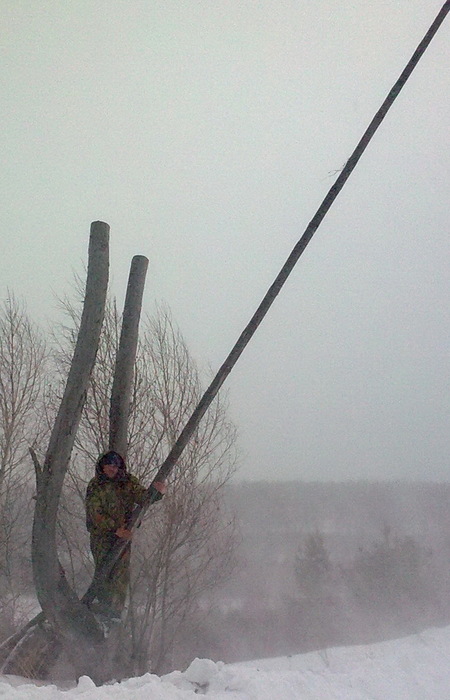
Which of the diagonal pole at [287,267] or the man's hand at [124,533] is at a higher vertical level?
the diagonal pole at [287,267]

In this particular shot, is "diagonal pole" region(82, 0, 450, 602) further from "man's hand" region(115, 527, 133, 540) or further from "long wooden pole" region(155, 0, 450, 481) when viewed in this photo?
"man's hand" region(115, 527, 133, 540)

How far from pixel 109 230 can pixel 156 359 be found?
6.87 meters

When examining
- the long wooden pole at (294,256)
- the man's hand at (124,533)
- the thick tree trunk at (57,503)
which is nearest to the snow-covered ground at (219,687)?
the thick tree trunk at (57,503)

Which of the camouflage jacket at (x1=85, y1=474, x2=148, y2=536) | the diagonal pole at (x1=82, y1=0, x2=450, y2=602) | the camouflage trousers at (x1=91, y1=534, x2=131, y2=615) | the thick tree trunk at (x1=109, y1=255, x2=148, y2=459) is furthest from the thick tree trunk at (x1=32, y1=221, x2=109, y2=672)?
the diagonal pole at (x1=82, y1=0, x2=450, y2=602)

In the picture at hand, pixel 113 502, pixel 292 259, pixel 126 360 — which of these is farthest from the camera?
pixel 126 360

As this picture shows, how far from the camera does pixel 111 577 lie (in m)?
4.82

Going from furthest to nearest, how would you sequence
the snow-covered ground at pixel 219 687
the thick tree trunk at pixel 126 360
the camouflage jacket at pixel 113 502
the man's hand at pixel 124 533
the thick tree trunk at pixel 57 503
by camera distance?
the thick tree trunk at pixel 126 360 < the camouflage jacket at pixel 113 502 < the man's hand at pixel 124 533 < the thick tree trunk at pixel 57 503 < the snow-covered ground at pixel 219 687

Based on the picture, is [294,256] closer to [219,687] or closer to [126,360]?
[126,360]

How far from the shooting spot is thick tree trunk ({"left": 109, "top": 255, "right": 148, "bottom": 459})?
5.27 m

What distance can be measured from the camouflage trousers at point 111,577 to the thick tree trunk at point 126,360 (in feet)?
2.44

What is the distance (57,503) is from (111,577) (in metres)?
0.80

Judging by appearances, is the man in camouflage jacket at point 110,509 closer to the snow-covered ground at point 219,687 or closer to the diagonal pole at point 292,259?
the diagonal pole at point 292,259

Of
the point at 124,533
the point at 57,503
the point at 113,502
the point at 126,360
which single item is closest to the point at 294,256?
the point at 126,360

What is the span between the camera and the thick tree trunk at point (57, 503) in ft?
14.8
